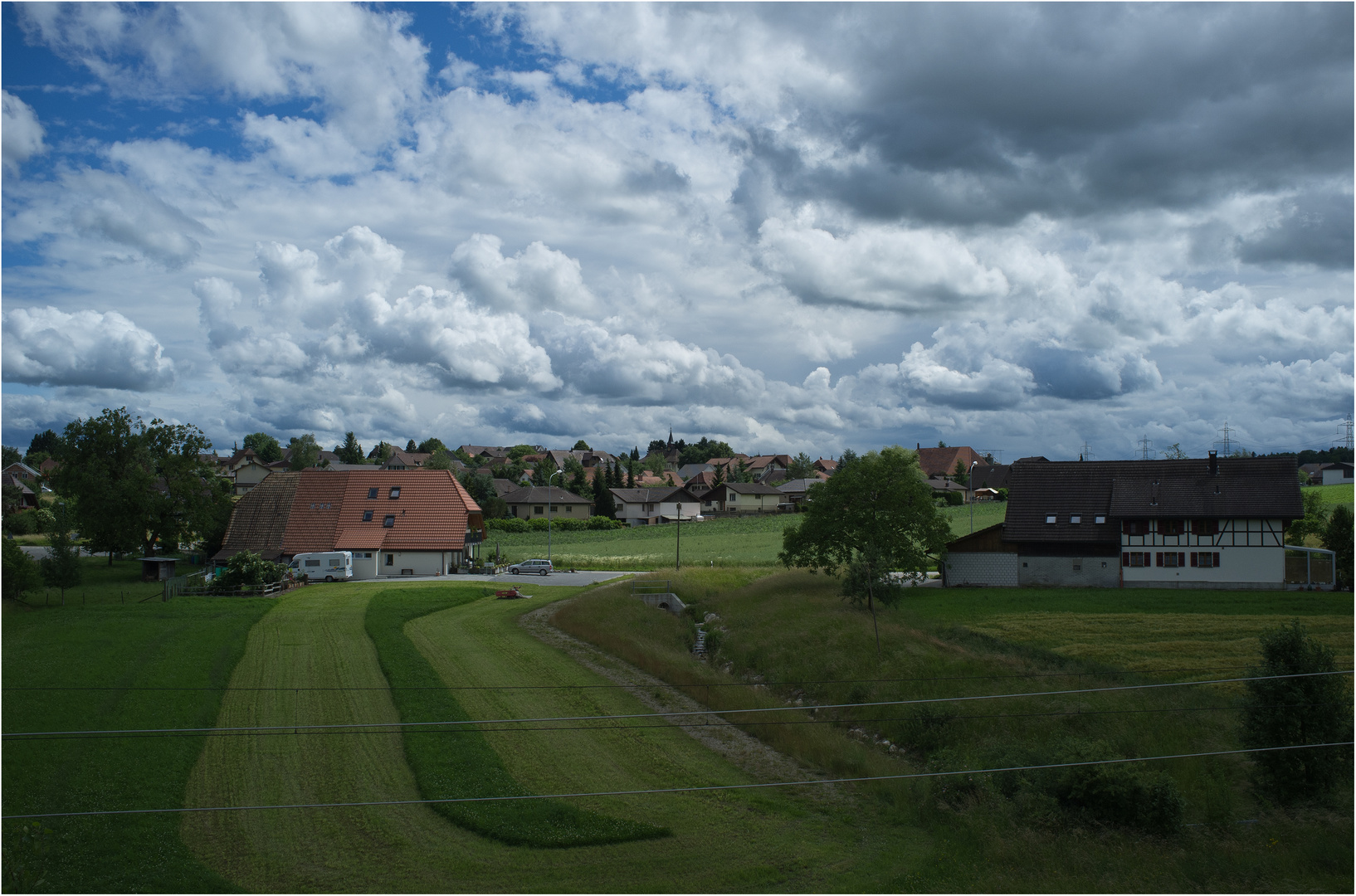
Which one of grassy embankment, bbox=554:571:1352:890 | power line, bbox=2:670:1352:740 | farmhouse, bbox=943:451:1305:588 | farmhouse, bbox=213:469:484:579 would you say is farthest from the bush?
farmhouse, bbox=943:451:1305:588

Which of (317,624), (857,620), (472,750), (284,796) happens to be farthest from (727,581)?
(284,796)

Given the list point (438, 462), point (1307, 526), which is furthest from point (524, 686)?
point (438, 462)

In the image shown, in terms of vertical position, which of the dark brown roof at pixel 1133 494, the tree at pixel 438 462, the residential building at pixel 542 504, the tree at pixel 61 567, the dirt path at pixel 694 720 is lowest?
the dirt path at pixel 694 720

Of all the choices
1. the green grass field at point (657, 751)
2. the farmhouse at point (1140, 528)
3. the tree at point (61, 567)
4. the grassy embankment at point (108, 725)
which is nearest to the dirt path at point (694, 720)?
the green grass field at point (657, 751)

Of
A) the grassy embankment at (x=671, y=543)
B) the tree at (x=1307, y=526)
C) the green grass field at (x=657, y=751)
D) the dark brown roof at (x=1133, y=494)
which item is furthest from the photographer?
the grassy embankment at (x=671, y=543)

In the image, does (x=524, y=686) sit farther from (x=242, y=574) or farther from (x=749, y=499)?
(x=749, y=499)

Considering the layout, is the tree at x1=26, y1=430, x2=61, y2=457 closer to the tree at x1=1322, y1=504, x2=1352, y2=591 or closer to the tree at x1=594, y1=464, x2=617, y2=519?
the tree at x1=594, y1=464, x2=617, y2=519

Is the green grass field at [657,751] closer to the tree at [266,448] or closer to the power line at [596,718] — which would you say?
the power line at [596,718]
